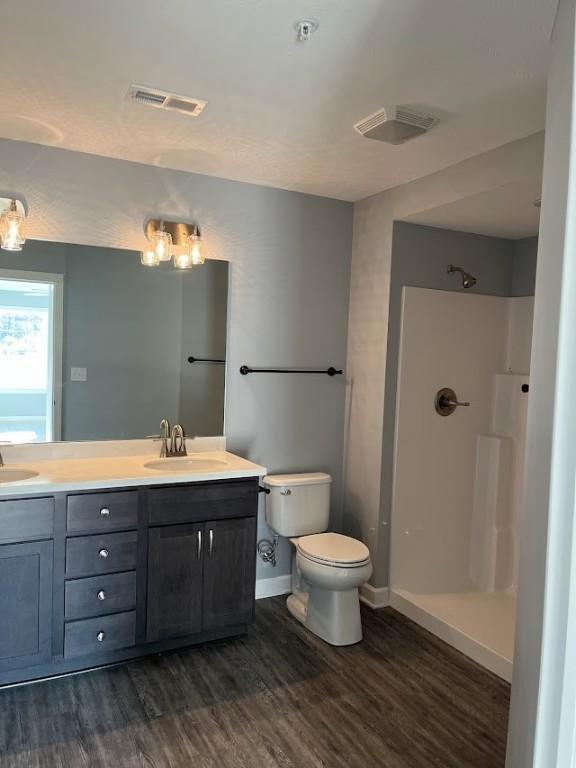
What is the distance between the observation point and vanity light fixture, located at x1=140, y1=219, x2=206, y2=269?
3068 millimetres

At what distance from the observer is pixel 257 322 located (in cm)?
345

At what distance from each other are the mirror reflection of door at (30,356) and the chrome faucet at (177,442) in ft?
1.86

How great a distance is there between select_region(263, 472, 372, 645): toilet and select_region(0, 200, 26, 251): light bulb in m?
1.74

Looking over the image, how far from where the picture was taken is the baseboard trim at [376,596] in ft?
11.4

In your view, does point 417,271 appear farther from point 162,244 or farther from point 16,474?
point 16,474

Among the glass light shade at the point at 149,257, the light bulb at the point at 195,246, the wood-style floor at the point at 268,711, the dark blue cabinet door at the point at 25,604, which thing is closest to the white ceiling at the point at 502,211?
the light bulb at the point at 195,246

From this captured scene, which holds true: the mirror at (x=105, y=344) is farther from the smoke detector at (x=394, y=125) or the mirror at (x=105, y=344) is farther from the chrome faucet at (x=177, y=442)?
the smoke detector at (x=394, y=125)

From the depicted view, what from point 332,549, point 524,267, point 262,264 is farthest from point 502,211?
point 332,549

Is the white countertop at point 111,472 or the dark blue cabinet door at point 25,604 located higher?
the white countertop at point 111,472

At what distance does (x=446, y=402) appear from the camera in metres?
3.61

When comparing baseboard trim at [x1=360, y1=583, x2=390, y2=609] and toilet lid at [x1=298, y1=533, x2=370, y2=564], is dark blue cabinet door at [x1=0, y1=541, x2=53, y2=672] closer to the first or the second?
toilet lid at [x1=298, y1=533, x2=370, y2=564]

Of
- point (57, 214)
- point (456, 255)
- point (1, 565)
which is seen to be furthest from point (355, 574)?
point (57, 214)

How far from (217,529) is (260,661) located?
64 centimetres

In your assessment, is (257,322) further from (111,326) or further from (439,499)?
(439,499)
